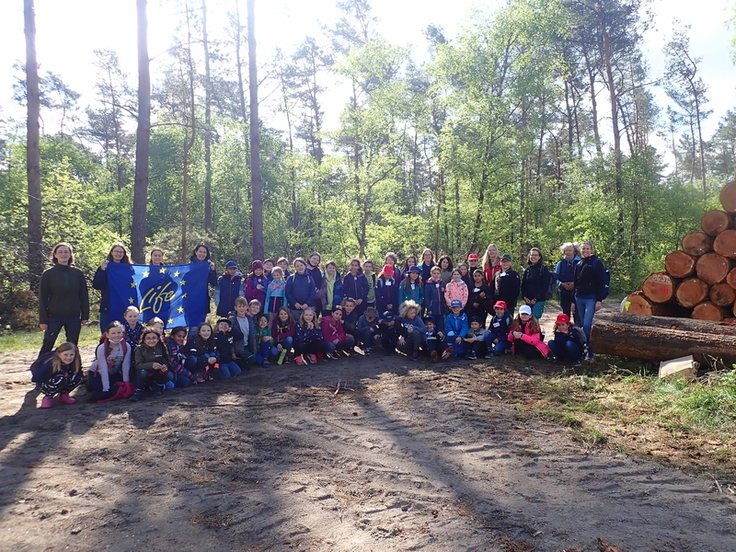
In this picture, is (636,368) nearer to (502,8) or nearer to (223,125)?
(502,8)

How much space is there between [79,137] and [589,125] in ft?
126

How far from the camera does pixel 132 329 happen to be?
23.4ft

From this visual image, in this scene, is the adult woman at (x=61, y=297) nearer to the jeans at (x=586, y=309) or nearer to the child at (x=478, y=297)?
the child at (x=478, y=297)

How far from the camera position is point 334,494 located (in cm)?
373

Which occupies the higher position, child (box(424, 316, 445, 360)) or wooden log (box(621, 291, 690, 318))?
wooden log (box(621, 291, 690, 318))

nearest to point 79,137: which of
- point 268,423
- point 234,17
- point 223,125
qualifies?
point 223,125

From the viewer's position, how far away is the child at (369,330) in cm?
907

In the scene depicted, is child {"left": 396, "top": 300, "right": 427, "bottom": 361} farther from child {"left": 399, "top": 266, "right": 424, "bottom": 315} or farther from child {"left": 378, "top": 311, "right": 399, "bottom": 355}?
child {"left": 399, "top": 266, "right": 424, "bottom": 315}

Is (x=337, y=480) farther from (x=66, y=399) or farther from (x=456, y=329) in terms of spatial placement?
(x=456, y=329)

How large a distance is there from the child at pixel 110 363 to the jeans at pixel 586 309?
7.39m

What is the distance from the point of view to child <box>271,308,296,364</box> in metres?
8.37

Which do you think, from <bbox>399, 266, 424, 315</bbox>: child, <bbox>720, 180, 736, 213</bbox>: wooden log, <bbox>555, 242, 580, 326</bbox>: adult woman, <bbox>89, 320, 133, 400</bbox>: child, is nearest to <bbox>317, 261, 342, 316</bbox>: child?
<bbox>399, 266, 424, 315</bbox>: child

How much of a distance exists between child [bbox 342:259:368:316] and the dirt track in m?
3.57

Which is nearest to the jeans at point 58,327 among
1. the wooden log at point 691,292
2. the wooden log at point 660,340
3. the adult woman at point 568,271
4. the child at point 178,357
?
the child at point 178,357
